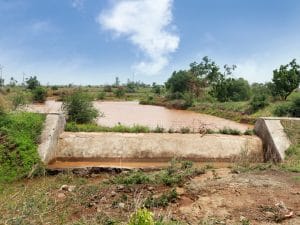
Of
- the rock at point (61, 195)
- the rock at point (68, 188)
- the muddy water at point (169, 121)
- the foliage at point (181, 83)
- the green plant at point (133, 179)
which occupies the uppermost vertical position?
the foliage at point (181, 83)

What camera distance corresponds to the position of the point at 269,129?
13000 mm

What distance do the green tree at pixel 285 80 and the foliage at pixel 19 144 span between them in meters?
21.7

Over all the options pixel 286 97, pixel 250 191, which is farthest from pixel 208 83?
pixel 250 191

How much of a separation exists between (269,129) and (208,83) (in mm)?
30721

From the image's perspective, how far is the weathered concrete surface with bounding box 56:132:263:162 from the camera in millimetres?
12016

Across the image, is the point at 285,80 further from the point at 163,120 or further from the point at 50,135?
the point at 50,135

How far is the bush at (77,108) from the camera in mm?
15633

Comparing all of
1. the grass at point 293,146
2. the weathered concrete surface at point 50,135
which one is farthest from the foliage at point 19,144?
the grass at point 293,146

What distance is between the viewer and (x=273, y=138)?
12438 mm

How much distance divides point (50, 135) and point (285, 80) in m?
22.1

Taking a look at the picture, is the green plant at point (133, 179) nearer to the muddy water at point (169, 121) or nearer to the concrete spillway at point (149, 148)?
the concrete spillway at point (149, 148)

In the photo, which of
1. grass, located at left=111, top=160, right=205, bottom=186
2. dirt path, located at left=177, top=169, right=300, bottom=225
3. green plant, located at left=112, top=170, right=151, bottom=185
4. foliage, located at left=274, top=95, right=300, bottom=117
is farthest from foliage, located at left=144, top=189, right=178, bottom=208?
foliage, located at left=274, top=95, right=300, bottom=117

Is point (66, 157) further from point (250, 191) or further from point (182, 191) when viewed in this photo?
point (250, 191)

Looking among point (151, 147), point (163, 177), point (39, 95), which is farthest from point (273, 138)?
point (39, 95)
